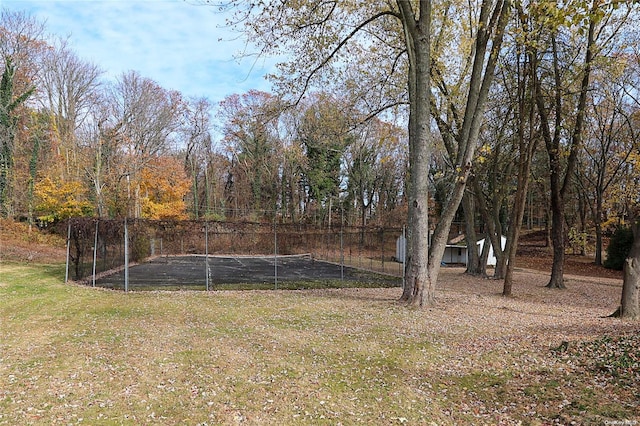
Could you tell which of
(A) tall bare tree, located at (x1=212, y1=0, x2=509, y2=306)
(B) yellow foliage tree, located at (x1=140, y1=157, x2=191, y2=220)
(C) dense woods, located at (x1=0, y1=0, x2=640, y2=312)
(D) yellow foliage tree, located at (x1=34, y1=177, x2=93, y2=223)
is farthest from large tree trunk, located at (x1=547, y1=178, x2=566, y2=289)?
(B) yellow foliage tree, located at (x1=140, y1=157, x2=191, y2=220)

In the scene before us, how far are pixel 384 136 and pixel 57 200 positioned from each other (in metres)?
23.0

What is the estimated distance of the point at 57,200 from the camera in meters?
25.3

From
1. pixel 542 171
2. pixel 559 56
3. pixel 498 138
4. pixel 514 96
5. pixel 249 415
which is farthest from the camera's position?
pixel 542 171

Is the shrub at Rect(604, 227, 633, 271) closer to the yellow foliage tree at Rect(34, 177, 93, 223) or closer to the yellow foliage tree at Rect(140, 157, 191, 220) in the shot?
the yellow foliage tree at Rect(140, 157, 191, 220)

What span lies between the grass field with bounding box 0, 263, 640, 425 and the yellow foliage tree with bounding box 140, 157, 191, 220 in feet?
75.8

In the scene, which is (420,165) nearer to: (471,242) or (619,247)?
(471,242)

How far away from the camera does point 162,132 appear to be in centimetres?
3284

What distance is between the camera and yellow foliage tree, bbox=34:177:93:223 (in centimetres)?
2505

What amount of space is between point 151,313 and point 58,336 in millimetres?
2096

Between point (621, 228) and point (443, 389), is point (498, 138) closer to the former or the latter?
point (621, 228)

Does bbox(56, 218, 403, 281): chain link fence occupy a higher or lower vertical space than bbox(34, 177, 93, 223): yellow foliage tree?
lower

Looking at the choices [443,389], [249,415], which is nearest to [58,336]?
[249,415]

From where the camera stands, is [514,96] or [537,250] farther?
[537,250]

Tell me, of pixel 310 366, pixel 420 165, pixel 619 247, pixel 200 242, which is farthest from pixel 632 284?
pixel 200 242
